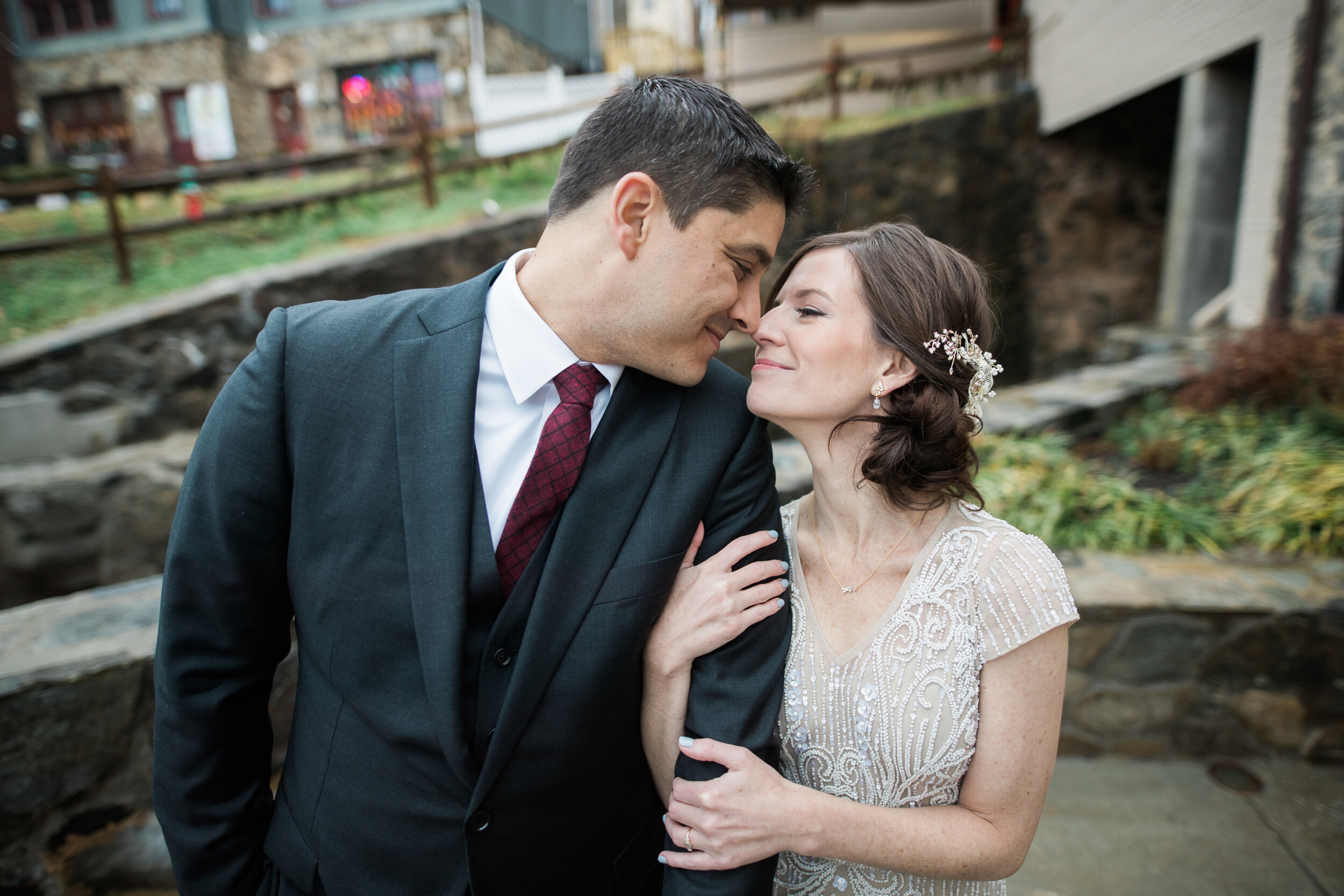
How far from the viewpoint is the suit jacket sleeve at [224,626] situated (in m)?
1.40

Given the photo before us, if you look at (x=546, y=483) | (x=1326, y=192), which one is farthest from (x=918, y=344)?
(x=1326, y=192)

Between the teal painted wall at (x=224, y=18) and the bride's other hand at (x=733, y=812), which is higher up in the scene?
the teal painted wall at (x=224, y=18)

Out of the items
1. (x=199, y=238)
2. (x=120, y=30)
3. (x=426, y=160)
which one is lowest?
(x=199, y=238)

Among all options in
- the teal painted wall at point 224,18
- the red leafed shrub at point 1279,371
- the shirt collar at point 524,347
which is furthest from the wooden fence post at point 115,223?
the teal painted wall at point 224,18

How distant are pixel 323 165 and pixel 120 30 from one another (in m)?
13.2

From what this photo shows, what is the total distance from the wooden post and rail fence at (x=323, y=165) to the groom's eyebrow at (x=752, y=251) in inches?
189

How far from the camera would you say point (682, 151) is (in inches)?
58.9

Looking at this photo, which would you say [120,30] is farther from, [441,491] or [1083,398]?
[441,491]

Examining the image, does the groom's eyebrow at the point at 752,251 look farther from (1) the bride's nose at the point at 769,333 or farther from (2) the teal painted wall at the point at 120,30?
(2) the teal painted wall at the point at 120,30

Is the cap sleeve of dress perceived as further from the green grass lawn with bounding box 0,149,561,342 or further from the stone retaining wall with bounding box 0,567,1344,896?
the green grass lawn with bounding box 0,149,561,342

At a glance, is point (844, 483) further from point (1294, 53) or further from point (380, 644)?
point (1294, 53)

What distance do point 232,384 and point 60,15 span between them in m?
23.9

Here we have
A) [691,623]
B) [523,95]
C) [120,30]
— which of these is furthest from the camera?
[120,30]

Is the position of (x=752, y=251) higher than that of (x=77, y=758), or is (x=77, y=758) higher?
(x=752, y=251)
